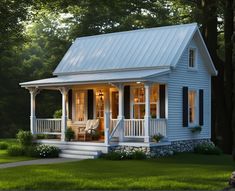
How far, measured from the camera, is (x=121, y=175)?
15.7m

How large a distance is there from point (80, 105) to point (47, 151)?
468 cm

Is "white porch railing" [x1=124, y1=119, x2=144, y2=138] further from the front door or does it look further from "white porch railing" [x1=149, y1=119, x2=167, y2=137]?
the front door

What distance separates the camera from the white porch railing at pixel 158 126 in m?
22.4

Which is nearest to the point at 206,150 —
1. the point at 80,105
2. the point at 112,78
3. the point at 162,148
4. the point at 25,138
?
the point at 162,148

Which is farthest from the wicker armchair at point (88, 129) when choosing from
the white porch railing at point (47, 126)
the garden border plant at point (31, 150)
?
the garden border plant at point (31, 150)

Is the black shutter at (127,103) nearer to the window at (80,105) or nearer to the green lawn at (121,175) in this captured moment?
the window at (80,105)

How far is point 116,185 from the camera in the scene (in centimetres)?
1366

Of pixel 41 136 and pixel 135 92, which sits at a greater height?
pixel 135 92

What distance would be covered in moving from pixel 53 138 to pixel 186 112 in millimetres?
7005

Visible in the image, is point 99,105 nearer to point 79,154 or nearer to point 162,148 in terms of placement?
Result: point 79,154

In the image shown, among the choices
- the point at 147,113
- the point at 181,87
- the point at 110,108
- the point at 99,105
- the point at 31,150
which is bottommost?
the point at 31,150

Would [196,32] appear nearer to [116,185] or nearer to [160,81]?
[160,81]

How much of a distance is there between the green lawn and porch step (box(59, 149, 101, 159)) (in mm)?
1147

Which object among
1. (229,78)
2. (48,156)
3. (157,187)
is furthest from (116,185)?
(229,78)
